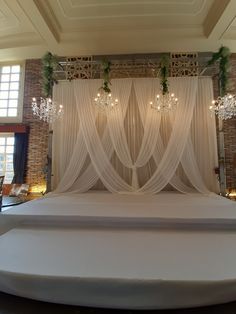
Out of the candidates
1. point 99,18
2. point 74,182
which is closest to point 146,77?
point 99,18

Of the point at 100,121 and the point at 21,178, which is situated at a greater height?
the point at 100,121

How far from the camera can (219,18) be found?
4.51 m

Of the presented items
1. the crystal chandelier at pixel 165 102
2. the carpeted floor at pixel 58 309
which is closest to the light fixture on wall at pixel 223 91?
the crystal chandelier at pixel 165 102

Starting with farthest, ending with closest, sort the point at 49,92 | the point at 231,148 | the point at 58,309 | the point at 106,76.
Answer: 1. the point at 231,148
2. the point at 49,92
3. the point at 106,76
4. the point at 58,309

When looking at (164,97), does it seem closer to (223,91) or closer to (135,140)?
(135,140)

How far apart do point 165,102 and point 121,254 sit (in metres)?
3.52

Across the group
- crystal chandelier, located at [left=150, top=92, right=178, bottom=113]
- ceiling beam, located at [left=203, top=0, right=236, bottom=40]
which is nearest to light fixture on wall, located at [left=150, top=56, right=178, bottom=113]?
crystal chandelier, located at [left=150, top=92, right=178, bottom=113]

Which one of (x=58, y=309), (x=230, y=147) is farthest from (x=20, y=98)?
(x=58, y=309)

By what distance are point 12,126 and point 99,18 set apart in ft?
14.4

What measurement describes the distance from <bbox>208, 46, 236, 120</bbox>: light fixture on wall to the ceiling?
1.75 feet

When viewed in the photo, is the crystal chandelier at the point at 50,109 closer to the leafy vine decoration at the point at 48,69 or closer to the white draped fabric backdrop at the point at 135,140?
the white draped fabric backdrop at the point at 135,140

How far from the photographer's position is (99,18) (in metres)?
4.90

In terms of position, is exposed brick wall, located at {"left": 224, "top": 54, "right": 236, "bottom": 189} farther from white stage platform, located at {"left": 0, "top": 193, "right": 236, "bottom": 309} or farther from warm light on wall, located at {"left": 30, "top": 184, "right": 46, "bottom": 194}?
warm light on wall, located at {"left": 30, "top": 184, "right": 46, "bottom": 194}

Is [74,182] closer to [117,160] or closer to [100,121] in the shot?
[117,160]
